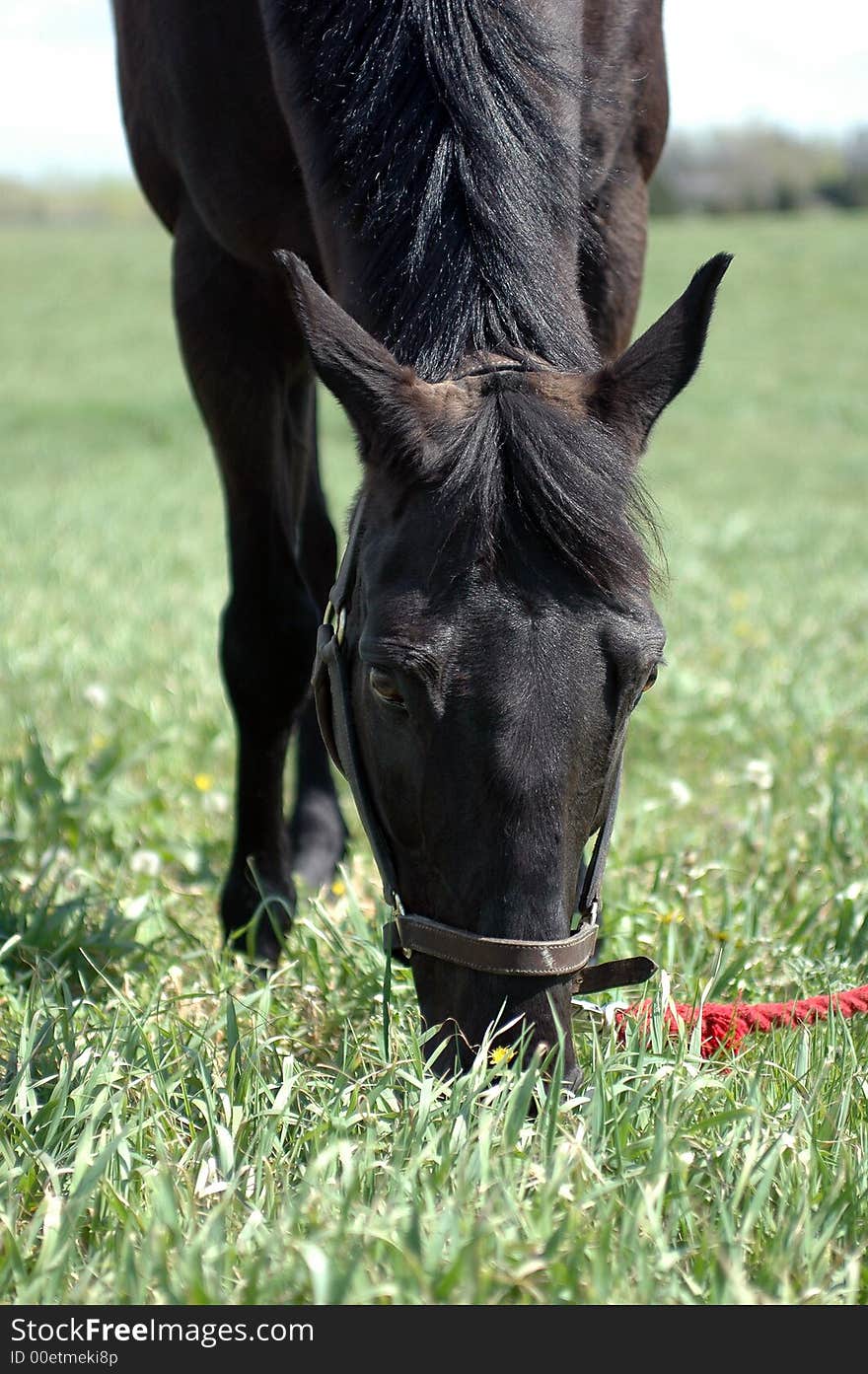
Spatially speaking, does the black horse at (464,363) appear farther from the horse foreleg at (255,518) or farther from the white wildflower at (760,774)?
the white wildflower at (760,774)

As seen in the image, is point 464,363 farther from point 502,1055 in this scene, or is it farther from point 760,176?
point 760,176

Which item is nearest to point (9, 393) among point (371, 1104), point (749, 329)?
point (749, 329)

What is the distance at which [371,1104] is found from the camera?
7.34 feet

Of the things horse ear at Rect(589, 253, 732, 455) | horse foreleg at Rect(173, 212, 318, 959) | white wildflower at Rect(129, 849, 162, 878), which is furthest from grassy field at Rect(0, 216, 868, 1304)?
horse foreleg at Rect(173, 212, 318, 959)

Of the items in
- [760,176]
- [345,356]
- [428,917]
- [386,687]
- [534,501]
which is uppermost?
[760,176]

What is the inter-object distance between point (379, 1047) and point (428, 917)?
37 cm

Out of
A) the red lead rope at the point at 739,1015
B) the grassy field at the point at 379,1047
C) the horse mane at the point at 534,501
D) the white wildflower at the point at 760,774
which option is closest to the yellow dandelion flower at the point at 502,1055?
the grassy field at the point at 379,1047

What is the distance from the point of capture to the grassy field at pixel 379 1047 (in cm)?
180

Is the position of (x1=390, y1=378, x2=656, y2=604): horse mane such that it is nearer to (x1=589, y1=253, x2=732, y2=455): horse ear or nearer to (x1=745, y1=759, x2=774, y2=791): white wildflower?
(x1=589, y1=253, x2=732, y2=455): horse ear

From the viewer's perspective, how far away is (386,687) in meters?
2.11

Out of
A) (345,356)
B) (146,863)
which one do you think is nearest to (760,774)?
(146,863)

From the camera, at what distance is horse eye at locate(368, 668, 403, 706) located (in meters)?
2.10

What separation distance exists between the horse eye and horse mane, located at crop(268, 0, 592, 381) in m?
0.52
